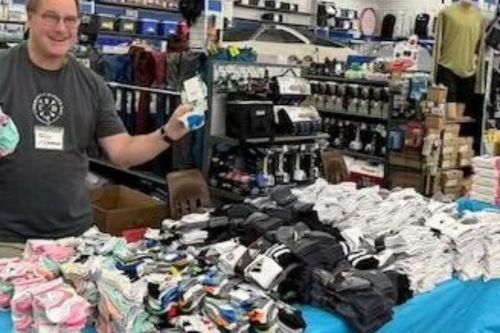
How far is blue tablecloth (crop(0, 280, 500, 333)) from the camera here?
7.08 ft

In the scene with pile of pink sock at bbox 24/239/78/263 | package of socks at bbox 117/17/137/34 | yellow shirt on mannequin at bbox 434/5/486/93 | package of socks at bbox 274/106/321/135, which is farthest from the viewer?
package of socks at bbox 117/17/137/34

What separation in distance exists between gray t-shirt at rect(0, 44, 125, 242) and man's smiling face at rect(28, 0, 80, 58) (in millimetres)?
104

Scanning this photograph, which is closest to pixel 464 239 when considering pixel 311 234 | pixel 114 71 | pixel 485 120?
pixel 311 234

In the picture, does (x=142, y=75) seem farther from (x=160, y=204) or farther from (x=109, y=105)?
(x=109, y=105)

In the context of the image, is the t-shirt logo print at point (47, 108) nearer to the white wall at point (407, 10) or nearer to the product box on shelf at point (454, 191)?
the product box on shelf at point (454, 191)

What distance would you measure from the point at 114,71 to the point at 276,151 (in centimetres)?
184

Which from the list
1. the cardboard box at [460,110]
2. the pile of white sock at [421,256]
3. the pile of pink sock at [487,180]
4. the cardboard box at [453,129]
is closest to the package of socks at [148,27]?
the cardboard box at [460,110]

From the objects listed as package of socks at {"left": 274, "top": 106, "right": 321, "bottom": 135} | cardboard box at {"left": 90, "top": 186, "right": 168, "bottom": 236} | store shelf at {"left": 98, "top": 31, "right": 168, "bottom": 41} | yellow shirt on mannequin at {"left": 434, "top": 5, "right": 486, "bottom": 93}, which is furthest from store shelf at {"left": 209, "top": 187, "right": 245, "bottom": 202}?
store shelf at {"left": 98, "top": 31, "right": 168, "bottom": 41}

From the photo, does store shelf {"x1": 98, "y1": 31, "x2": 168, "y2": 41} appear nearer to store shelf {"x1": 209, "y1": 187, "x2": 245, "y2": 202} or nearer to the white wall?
store shelf {"x1": 209, "y1": 187, "x2": 245, "y2": 202}

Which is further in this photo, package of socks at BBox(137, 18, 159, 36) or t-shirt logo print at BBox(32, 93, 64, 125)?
package of socks at BBox(137, 18, 159, 36)

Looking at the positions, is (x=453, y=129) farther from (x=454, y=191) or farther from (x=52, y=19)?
(x=52, y=19)

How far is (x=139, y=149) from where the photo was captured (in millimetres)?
2562

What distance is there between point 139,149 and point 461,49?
5.56m

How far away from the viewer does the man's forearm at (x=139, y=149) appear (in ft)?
8.30
